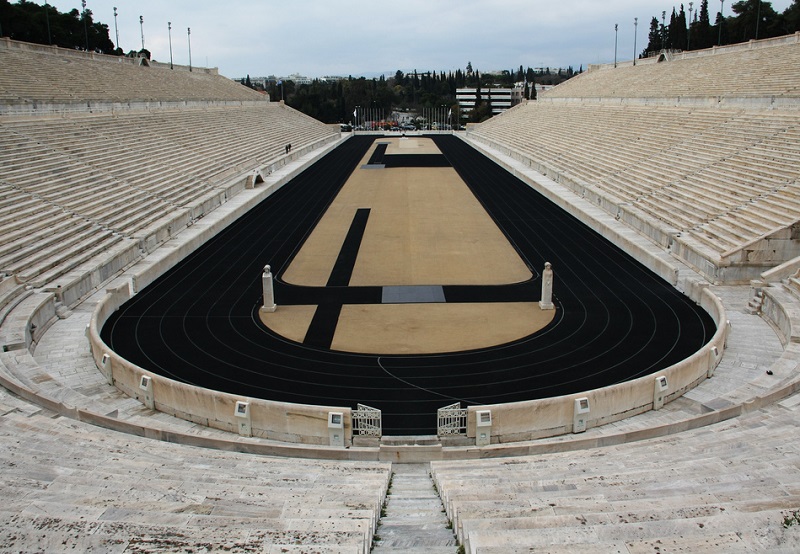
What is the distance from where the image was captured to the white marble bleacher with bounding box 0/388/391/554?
566 cm

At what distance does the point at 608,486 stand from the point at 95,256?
15.8m

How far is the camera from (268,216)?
1074 inches

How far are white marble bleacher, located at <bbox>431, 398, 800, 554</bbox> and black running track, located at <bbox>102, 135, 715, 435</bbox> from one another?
259cm

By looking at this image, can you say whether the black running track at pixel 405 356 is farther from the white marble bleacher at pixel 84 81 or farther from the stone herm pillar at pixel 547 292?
the white marble bleacher at pixel 84 81

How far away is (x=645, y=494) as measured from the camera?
22.6ft

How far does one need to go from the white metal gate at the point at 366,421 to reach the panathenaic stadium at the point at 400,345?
52 mm

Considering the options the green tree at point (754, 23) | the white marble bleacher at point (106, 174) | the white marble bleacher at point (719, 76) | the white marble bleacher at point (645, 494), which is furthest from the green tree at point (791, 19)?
the white marble bleacher at point (645, 494)

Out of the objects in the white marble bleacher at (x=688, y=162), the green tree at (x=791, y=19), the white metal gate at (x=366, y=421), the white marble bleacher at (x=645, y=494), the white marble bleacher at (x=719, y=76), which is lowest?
the white metal gate at (x=366, y=421)

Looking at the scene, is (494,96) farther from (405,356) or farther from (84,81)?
(405,356)

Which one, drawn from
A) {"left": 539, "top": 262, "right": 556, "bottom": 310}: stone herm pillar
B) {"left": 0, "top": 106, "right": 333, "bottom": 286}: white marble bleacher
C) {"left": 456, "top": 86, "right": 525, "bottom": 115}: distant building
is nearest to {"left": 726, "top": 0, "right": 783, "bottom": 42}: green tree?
{"left": 0, "top": 106, "right": 333, "bottom": 286}: white marble bleacher

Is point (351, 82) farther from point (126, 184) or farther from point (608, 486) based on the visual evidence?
point (608, 486)

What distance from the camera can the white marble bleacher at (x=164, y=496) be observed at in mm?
5656

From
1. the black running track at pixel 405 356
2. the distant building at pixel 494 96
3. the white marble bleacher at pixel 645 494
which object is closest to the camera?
the white marble bleacher at pixel 645 494

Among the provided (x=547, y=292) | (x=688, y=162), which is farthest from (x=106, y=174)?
(x=688, y=162)
